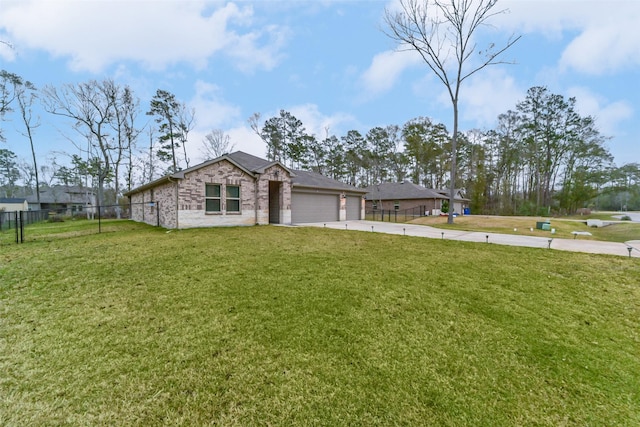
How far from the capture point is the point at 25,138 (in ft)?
85.3

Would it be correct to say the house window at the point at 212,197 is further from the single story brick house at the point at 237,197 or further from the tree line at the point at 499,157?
the tree line at the point at 499,157

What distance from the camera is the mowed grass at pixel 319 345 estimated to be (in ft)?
6.21

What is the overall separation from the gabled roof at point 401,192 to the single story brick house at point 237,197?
41.8 ft

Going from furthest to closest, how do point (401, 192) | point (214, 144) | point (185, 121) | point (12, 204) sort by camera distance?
point (12, 204), point (401, 192), point (214, 144), point (185, 121)

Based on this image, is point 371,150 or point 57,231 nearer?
point 57,231

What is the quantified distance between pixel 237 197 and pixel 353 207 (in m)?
9.79

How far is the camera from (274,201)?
615 inches

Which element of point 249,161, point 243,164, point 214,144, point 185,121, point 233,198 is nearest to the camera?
point 233,198

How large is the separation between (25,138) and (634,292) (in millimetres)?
42912

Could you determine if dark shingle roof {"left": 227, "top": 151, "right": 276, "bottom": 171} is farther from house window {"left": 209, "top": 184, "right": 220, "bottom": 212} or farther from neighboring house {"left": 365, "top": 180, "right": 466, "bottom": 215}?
neighboring house {"left": 365, "top": 180, "right": 466, "bottom": 215}

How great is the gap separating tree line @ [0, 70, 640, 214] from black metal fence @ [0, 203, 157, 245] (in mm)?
3552

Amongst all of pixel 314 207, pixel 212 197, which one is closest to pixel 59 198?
pixel 212 197

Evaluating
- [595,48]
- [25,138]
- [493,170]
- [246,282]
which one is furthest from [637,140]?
[25,138]

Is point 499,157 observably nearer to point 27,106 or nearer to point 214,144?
point 214,144
